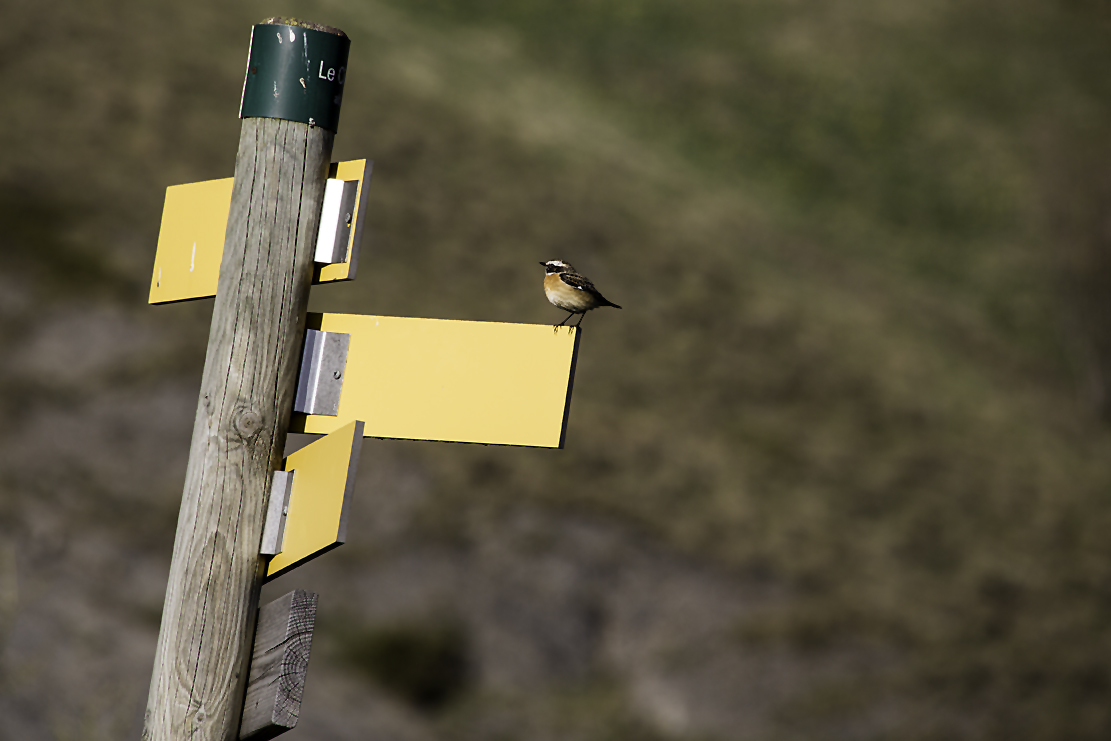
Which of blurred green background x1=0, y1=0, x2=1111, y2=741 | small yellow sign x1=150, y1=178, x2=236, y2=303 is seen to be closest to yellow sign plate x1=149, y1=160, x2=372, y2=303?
Answer: small yellow sign x1=150, y1=178, x2=236, y2=303

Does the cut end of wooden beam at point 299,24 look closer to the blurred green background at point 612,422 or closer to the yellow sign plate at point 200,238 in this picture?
the yellow sign plate at point 200,238

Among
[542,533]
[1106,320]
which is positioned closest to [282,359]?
[542,533]

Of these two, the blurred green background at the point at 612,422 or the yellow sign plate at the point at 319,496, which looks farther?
the blurred green background at the point at 612,422

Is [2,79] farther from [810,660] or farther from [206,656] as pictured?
[206,656]

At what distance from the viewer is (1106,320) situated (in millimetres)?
20609

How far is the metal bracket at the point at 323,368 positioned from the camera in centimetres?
277

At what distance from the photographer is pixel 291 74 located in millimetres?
2695

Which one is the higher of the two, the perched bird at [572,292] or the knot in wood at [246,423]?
the perched bird at [572,292]

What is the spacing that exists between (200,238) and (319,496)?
873 mm

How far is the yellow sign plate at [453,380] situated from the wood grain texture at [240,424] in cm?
14

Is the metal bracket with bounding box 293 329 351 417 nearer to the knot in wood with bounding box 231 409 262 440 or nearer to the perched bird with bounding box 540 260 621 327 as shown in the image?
the knot in wood with bounding box 231 409 262 440

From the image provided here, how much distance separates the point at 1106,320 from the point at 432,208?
554 inches

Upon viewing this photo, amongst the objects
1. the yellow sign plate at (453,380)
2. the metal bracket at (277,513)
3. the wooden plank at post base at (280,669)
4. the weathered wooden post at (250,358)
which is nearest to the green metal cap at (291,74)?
the weathered wooden post at (250,358)

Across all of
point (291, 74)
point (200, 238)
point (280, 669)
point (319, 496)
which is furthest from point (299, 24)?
point (280, 669)
